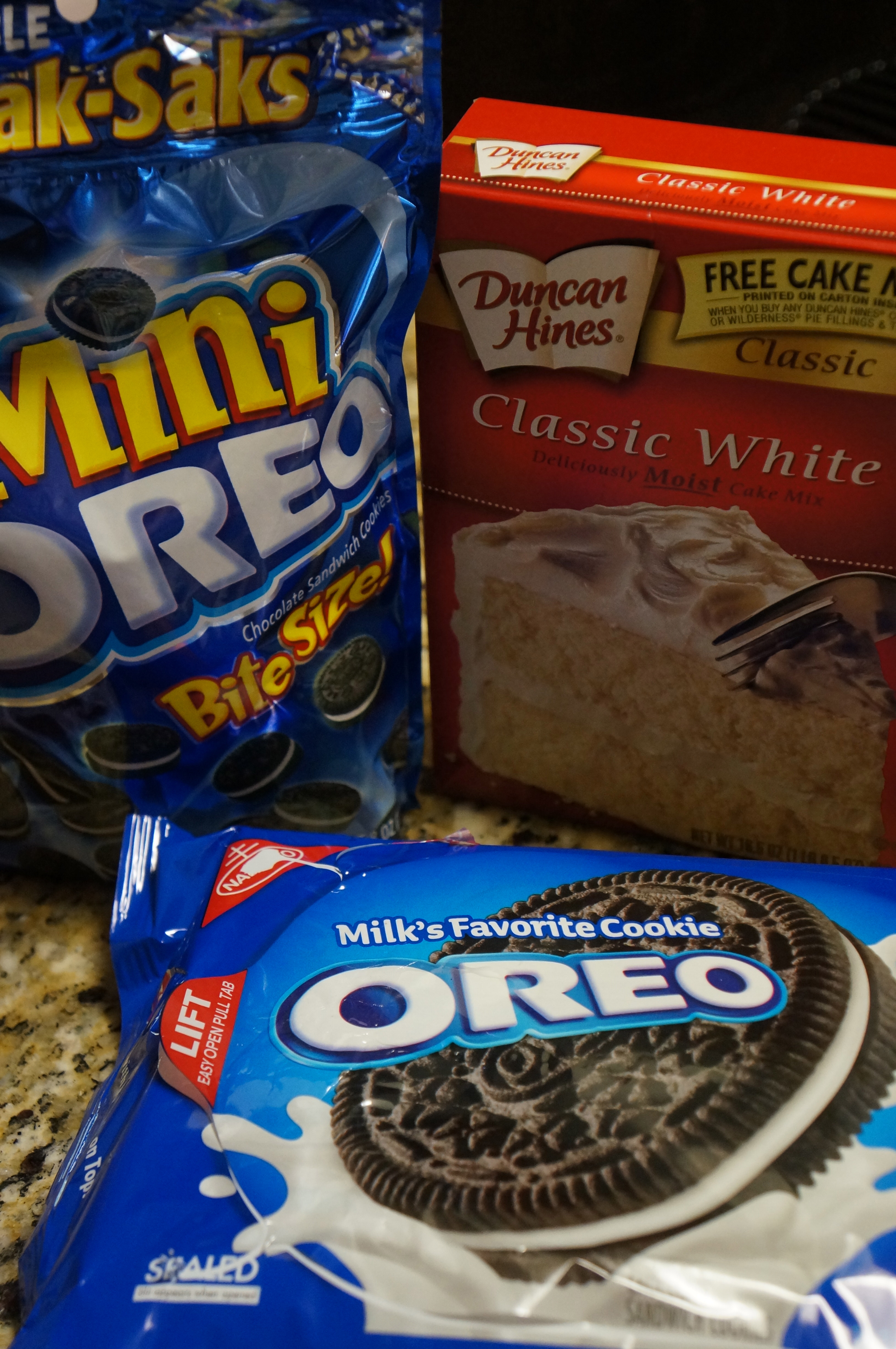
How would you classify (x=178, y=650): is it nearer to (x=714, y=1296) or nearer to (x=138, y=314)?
(x=138, y=314)

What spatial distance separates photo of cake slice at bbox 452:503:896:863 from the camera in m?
0.63

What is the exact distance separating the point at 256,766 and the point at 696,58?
1.71 feet

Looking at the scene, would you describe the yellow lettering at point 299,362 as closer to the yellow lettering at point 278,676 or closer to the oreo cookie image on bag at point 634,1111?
the yellow lettering at point 278,676

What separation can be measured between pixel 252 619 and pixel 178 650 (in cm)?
5

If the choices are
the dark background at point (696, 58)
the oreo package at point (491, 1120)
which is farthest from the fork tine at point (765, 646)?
the dark background at point (696, 58)

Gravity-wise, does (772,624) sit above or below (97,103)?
below

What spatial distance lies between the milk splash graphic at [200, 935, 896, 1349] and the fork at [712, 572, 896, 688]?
28 centimetres

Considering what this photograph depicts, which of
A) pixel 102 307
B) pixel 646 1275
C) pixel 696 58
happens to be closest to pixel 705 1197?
pixel 646 1275

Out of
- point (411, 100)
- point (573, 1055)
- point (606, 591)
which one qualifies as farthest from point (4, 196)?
point (573, 1055)

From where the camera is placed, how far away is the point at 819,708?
2.14ft

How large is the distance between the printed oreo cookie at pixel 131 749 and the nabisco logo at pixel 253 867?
0.23 feet

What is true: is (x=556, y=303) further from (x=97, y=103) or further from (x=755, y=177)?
(x=97, y=103)

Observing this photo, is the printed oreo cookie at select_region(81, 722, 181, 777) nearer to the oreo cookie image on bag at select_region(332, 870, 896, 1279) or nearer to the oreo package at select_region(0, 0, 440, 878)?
the oreo package at select_region(0, 0, 440, 878)

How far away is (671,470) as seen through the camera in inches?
23.7
